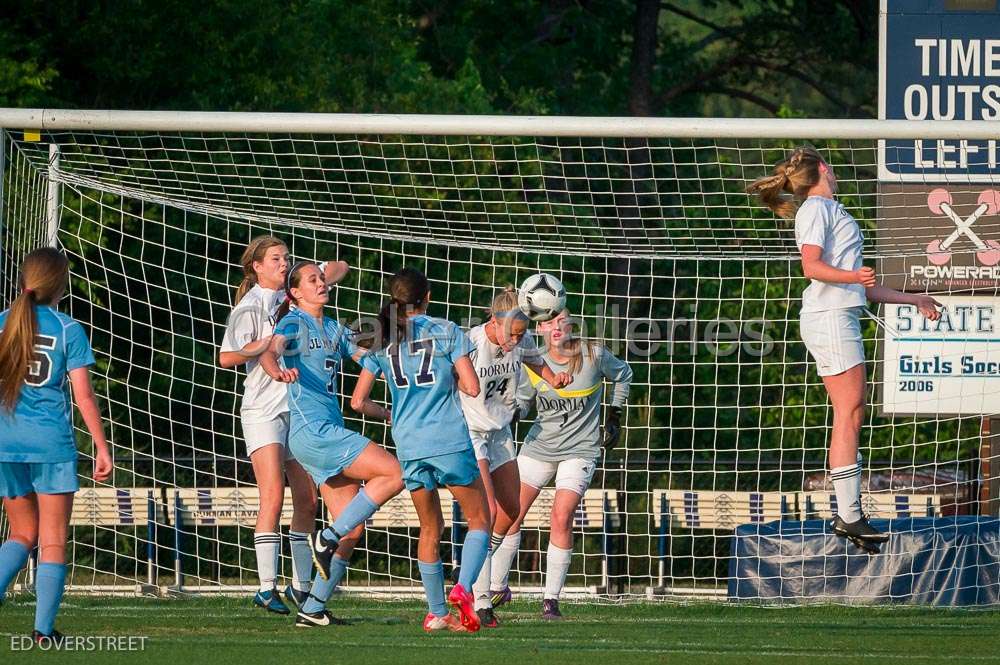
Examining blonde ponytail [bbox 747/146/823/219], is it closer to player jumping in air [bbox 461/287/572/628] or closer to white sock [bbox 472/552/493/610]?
player jumping in air [bbox 461/287/572/628]

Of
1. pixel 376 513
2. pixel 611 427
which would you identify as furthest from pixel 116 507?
pixel 611 427

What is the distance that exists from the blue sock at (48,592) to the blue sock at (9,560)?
14 cm

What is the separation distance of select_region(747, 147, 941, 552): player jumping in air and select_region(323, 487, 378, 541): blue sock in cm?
240

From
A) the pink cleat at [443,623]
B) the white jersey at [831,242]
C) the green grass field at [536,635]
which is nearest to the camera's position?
the green grass field at [536,635]

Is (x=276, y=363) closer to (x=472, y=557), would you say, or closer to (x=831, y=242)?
(x=472, y=557)

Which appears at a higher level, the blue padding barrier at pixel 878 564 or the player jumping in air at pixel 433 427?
the player jumping in air at pixel 433 427

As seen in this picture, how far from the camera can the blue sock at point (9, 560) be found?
627cm

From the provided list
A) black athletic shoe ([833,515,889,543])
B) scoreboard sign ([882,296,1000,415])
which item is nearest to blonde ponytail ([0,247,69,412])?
black athletic shoe ([833,515,889,543])

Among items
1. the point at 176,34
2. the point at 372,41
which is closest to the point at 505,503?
the point at 176,34

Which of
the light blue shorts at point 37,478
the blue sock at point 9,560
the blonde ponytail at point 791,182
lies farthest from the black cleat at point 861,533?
the blue sock at point 9,560

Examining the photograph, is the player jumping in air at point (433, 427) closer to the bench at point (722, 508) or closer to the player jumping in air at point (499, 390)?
the player jumping in air at point (499, 390)

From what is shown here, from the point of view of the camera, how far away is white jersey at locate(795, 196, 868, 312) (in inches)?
267

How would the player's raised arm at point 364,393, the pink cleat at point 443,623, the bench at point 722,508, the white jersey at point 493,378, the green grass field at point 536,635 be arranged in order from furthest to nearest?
the bench at point 722,508 < the white jersey at point 493,378 < the player's raised arm at point 364,393 < the pink cleat at point 443,623 < the green grass field at point 536,635

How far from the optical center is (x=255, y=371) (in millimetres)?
7914
